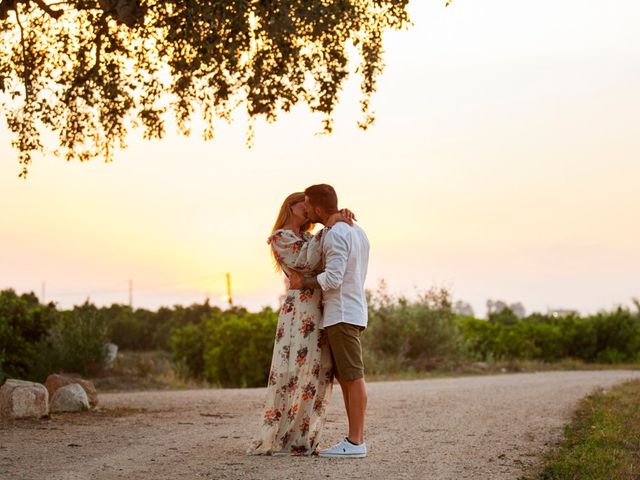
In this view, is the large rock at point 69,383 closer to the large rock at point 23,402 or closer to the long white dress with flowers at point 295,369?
the large rock at point 23,402

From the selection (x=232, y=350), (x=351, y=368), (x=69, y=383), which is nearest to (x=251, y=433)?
(x=351, y=368)

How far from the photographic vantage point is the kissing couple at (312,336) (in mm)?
8539

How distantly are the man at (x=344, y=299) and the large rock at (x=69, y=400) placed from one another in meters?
5.79

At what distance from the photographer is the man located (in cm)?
841

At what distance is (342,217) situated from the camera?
28.3 ft

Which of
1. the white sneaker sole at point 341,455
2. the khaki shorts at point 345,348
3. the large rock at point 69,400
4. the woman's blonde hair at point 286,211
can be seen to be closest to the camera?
the khaki shorts at point 345,348

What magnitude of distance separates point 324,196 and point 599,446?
149 inches

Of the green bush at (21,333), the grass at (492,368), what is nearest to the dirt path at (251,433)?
the green bush at (21,333)

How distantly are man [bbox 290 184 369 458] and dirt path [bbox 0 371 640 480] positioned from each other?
15.1 inches

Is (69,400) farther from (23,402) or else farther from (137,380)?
(137,380)

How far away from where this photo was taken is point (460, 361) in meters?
25.8

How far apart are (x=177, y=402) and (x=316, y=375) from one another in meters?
7.02

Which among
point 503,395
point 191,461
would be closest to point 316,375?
point 191,461

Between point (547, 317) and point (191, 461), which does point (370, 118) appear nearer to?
point (191, 461)
